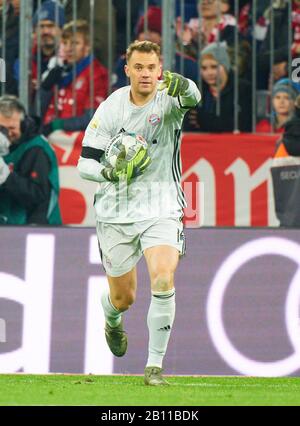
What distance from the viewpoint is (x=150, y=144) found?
970cm

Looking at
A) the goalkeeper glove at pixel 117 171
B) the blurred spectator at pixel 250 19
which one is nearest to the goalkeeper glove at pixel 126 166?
the goalkeeper glove at pixel 117 171

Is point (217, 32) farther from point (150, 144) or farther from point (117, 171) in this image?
point (117, 171)

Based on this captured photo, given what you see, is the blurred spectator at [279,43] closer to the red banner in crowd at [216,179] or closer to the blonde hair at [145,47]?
the red banner in crowd at [216,179]

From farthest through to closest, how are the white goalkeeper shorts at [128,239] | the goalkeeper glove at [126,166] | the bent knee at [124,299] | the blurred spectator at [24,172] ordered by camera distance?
the blurred spectator at [24,172], the bent knee at [124,299], the white goalkeeper shorts at [128,239], the goalkeeper glove at [126,166]

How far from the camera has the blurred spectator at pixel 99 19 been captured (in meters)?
12.6

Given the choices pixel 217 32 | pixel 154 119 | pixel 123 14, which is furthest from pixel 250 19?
pixel 154 119

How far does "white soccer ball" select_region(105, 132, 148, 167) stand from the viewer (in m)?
9.45

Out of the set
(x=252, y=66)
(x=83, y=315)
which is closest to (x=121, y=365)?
(x=83, y=315)

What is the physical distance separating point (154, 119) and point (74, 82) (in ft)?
10.6

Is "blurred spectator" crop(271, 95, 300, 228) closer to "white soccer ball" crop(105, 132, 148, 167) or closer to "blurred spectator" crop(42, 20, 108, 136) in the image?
"blurred spectator" crop(42, 20, 108, 136)

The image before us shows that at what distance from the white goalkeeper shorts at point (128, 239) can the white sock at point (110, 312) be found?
0.91ft

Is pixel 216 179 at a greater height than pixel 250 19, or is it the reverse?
pixel 250 19

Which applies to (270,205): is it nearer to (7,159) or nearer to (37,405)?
(7,159)

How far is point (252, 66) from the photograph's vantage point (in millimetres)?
12672
